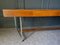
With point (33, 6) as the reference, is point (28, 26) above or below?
below

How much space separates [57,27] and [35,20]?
0.54 metres

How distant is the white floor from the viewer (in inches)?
82.7

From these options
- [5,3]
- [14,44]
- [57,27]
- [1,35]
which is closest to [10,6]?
[5,3]

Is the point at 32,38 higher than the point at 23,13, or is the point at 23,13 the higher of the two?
the point at 23,13

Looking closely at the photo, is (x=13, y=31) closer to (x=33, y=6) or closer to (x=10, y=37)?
(x=10, y=37)

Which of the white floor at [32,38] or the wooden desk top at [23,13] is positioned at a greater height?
the wooden desk top at [23,13]

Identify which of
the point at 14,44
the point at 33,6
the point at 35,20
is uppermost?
the point at 33,6

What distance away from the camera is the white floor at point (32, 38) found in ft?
6.89

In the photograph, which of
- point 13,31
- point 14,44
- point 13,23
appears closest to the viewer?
point 14,44

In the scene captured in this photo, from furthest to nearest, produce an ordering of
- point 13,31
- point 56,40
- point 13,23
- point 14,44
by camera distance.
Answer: point 13,23 < point 13,31 < point 56,40 < point 14,44

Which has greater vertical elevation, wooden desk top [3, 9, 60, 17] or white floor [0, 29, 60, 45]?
wooden desk top [3, 9, 60, 17]

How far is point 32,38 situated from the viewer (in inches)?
88.1

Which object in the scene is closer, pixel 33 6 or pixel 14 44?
pixel 14 44

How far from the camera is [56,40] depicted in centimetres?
219
